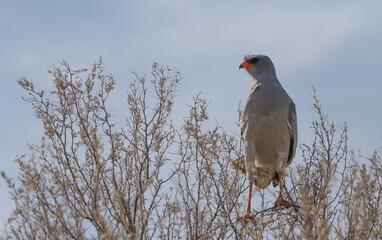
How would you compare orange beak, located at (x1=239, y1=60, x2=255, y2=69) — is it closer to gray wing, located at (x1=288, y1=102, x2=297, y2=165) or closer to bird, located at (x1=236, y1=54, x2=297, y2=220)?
bird, located at (x1=236, y1=54, x2=297, y2=220)

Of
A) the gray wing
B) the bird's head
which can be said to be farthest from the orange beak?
the gray wing

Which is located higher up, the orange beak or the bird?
the orange beak

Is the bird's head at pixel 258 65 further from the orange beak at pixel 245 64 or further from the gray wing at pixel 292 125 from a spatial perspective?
the gray wing at pixel 292 125

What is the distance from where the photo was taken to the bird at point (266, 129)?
7.51 m

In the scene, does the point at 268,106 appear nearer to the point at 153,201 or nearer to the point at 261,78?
the point at 261,78

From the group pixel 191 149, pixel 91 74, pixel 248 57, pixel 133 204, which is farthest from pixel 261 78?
pixel 133 204

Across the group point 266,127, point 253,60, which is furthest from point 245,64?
point 266,127

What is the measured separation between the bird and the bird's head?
0.40ft

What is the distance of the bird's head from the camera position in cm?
796

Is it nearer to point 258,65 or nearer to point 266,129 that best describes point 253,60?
point 258,65

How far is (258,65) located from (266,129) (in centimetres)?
98

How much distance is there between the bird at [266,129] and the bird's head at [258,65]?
0.12 meters

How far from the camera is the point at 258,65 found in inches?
315

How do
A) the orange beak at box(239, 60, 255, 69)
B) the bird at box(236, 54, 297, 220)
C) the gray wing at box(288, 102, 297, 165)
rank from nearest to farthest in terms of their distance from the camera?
the bird at box(236, 54, 297, 220) < the gray wing at box(288, 102, 297, 165) < the orange beak at box(239, 60, 255, 69)
